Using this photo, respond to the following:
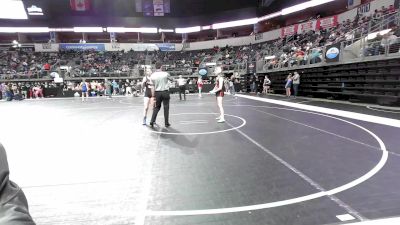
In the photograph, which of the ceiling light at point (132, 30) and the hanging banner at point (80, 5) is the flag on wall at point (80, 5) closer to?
the hanging banner at point (80, 5)

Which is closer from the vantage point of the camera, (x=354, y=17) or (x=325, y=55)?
(x=325, y=55)

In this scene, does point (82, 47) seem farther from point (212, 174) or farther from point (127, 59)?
point (212, 174)

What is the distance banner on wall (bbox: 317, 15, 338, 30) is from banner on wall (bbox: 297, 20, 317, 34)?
59cm

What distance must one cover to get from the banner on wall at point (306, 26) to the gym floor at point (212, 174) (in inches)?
1104

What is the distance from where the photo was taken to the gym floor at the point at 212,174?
304 centimetres

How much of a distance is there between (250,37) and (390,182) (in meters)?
40.6

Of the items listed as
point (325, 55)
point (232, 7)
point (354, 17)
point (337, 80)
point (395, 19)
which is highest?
point (232, 7)

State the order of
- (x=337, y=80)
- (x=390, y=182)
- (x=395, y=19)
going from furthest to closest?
(x=337, y=80), (x=395, y=19), (x=390, y=182)

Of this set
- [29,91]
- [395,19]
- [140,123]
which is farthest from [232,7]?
[140,123]

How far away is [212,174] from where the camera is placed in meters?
4.22

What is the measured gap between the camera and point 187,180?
4016 mm

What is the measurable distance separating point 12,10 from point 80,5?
28.9ft

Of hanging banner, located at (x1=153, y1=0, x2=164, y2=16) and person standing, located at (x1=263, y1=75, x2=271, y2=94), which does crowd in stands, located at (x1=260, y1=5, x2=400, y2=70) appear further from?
hanging banner, located at (x1=153, y1=0, x2=164, y2=16)

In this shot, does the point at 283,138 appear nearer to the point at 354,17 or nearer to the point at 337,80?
the point at 337,80
